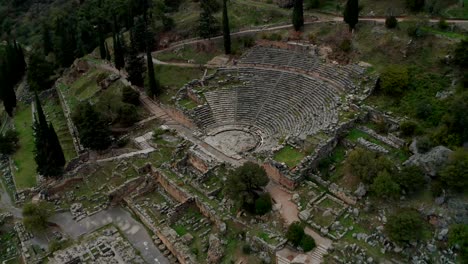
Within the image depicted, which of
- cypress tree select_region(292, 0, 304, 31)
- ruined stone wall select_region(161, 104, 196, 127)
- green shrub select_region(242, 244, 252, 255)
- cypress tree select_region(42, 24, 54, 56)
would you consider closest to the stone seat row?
ruined stone wall select_region(161, 104, 196, 127)

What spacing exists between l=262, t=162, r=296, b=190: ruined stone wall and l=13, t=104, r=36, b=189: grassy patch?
2581 centimetres

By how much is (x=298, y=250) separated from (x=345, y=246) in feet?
11.4

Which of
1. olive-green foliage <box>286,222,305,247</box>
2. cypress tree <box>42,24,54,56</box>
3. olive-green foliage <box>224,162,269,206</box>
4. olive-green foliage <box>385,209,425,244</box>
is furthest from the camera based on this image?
cypress tree <box>42,24,54,56</box>

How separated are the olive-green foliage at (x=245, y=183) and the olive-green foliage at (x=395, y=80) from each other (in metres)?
17.6

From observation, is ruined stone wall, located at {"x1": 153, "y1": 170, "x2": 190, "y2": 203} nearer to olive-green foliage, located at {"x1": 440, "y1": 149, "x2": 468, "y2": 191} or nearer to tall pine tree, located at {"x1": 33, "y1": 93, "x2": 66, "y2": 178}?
tall pine tree, located at {"x1": 33, "y1": 93, "x2": 66, "y2": 178}

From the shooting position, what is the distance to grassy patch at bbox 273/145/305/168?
135ft

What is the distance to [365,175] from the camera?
117ft

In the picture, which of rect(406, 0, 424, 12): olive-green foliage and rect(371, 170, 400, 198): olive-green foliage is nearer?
rect(371, 170, 400, 198): olive-green foliage

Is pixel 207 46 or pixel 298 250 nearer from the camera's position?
pixel 298 250

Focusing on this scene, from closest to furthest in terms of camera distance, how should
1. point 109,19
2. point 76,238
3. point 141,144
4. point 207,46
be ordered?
point 76,238 < point 141,144 < point 207,46 < point 109,19

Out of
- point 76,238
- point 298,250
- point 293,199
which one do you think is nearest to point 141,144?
point 76,238

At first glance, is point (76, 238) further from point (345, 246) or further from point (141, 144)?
point (345, 246)

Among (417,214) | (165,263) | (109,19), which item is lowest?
(165,263)

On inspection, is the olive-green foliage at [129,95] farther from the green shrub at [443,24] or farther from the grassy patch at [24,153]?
the green shrub at [443,24]
